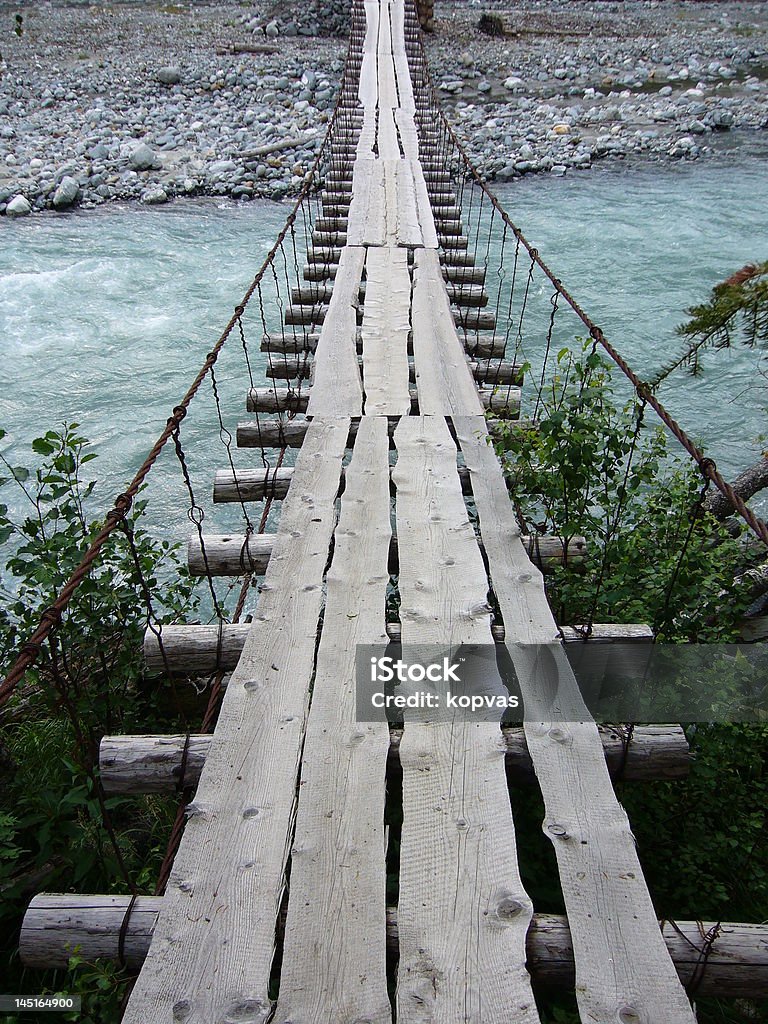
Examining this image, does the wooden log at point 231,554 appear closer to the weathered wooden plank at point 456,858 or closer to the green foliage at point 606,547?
the weathered wooden plank at point 456,858

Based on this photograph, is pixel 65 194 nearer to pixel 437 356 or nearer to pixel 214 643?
pixel 437 356

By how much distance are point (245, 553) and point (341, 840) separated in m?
1.30

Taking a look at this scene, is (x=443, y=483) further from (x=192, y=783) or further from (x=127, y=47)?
(x=127, y=47)

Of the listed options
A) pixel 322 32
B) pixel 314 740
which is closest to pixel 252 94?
pixel 322 32

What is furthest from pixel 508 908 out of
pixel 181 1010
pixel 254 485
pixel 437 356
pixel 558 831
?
pixel 437 356

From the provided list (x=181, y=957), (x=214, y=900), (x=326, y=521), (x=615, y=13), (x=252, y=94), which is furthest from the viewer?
(x=615, y=13)

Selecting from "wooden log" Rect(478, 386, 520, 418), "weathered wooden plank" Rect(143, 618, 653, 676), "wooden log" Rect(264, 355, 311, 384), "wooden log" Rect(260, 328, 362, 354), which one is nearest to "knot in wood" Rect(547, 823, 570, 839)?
Answer: "weathered wooden plank" Rect(143, 618, 653, 676)

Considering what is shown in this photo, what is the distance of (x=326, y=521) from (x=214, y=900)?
1501mm

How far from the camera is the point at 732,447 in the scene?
237 inches

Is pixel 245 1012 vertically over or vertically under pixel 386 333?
under

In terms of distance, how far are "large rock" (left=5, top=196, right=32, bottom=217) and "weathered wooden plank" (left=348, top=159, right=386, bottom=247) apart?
582 cm

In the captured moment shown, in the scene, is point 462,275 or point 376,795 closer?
point 376,795

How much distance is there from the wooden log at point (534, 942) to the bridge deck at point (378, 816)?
0.05m

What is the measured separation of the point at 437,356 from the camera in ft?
13.5
